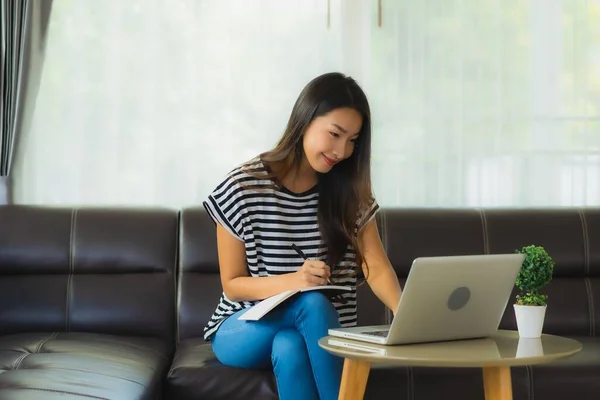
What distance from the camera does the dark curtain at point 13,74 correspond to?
11.2 ft

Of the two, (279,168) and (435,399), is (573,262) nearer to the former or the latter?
(435,399)

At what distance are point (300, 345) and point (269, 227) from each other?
0.44 meters

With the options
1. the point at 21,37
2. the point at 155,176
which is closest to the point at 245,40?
the point at 155,176

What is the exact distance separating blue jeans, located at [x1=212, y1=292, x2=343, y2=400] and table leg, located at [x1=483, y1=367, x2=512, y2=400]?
34cm

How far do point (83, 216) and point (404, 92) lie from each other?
133cm

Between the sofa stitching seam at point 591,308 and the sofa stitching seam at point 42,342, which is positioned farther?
the sofa stitching seam at point 591,308

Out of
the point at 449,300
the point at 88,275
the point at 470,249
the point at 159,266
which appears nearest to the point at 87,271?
the point at 88,275

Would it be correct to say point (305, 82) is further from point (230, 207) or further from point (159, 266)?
point (230, 207)

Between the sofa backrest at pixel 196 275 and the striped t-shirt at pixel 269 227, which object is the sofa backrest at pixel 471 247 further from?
the striped t-shirt at pixel 269 227

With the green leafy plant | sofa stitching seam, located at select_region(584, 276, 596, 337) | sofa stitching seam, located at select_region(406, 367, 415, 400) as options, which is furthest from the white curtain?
the green leafy plant

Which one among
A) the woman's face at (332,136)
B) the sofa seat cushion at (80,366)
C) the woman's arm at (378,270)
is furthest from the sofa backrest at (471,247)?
the woman's face at (332,136)

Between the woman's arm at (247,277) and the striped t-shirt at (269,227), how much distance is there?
26mm

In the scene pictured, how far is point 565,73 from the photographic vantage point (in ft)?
11.8

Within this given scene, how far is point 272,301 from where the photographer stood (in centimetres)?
218
